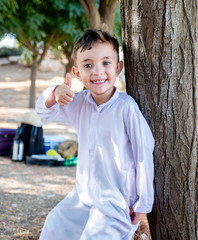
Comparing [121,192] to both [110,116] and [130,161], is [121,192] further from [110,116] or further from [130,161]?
[110,116]

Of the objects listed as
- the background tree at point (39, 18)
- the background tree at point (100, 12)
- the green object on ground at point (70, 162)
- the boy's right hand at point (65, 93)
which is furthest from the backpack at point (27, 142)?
the background tree at point (39, 18)

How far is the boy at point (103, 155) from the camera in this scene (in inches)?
82.6

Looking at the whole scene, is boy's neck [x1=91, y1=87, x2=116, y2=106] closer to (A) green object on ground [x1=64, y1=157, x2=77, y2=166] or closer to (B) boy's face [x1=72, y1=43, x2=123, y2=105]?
(B) boy's face [x1=72, y1=43, x2=123, y2=105]

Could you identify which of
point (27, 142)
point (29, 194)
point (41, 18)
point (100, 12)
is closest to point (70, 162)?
point (27, 142)

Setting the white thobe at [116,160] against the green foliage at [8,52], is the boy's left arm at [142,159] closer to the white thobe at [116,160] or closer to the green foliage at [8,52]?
the white thobe at [116,160]

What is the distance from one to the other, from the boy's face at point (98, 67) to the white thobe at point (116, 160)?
3.5 inches

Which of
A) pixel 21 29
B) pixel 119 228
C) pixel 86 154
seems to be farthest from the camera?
pixel 21 29

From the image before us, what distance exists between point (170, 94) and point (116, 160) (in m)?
0.50

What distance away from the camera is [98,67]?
2.18 metres

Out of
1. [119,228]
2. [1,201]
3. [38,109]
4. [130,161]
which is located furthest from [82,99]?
[1,201]

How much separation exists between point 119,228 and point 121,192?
0.66 feet

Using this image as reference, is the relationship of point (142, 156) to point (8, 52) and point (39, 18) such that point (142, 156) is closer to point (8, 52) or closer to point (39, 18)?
point (39, 18)

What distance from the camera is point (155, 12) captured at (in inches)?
85.3

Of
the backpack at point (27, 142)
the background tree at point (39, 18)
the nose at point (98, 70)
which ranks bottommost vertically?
the backpack at point (27, 142)
